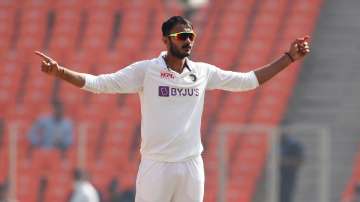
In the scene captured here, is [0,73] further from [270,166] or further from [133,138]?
[270,166]

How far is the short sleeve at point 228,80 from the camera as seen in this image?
726 centimetres

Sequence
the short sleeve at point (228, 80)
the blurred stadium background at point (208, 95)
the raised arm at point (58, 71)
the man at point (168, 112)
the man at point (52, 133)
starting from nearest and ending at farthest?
Result: the raised arm at point (58, 71), the man at point (168, 112), the short sleeve at point (228, 80), the blurred stadium background at point (208, 95), the man at point (52, 133)

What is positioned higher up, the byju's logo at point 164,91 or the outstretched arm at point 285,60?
the outstretched arm at point 285,60

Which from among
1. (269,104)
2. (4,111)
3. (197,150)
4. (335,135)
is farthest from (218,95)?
(197,150)

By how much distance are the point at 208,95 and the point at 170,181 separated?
31.1 ft

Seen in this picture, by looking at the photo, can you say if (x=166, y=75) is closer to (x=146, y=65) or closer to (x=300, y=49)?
(x=146, y=65)

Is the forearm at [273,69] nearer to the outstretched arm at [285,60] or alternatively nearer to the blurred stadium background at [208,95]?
the outstretched arm at [285,60]

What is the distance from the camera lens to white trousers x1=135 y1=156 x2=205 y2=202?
22.9ft

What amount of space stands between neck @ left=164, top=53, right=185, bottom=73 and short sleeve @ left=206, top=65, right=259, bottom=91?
0.21 metres

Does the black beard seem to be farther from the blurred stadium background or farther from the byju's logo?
the blurred stadium background

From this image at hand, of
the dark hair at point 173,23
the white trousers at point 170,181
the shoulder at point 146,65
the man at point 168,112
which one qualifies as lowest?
the white trousers at point 170,181

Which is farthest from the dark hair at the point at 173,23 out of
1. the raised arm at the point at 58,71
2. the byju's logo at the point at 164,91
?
the raised arm at the point at 58,71

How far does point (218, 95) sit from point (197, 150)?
937cm

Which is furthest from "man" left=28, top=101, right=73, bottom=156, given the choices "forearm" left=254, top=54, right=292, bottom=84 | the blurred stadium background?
"forearm" left=254, top=54, right=292, bottom=84
